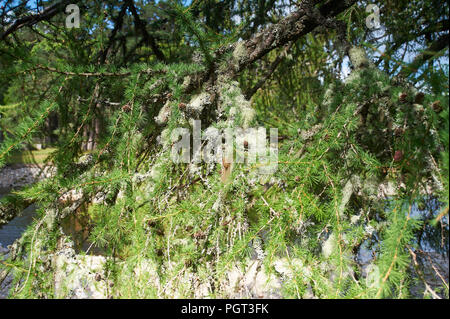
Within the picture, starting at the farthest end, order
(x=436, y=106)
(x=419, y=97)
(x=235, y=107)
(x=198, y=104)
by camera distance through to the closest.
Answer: (x=198, y=104) < (x=235, y=107) < (x=419, y=97) < (x=436, y=106)

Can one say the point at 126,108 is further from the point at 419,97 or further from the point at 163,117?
the point at 419,97

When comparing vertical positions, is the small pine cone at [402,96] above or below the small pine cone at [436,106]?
above

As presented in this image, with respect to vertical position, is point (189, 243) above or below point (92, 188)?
below

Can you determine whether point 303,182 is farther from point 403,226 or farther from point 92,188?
point 92,188

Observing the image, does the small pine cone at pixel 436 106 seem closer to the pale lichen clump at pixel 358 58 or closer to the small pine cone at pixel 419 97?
the small pine cone at pixel 419 97

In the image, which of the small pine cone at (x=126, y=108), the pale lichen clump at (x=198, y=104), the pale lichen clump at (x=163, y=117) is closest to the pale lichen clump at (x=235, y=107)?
the pale lichen clump at (x=198, y=104)

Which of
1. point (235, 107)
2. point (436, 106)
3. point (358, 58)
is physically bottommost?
point (436, 106)

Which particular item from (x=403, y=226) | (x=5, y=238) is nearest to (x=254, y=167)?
(x=403, y=226)

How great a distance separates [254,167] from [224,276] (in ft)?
0.95

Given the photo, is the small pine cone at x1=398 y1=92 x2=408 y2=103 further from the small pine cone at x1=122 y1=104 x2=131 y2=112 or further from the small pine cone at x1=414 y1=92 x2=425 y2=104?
the small pine cone at x1=122 y1=104 x2=131 y2=112

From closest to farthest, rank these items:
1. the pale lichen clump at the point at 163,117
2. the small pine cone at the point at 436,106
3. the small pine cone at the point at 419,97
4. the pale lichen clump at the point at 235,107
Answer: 1. the small pine cone at the point at 436,106
2. the small pine cone at the point at 419,97
3. the pale lichen clump at the point at 235,107
4. the pale lichen clump at the point at 163,117

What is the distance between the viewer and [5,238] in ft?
15.5

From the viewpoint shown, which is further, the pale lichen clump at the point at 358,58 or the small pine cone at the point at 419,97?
the pale lichen clump at the point at 358,58

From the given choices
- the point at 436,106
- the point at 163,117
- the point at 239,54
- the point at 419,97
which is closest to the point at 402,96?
the point at 419,97
